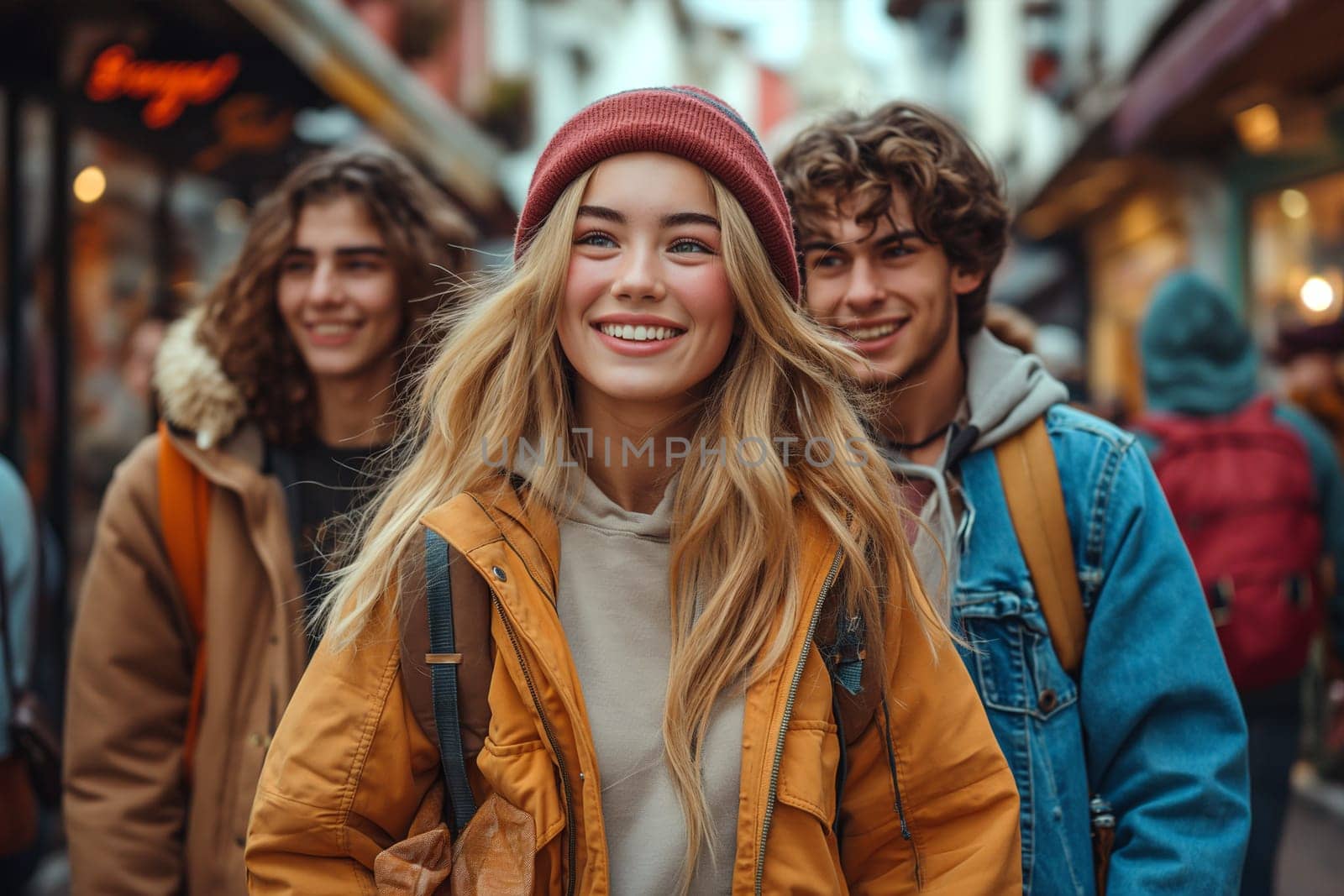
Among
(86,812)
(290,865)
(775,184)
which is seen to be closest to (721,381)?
(775,184)

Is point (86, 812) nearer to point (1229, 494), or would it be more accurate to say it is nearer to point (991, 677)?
point (991, 677)

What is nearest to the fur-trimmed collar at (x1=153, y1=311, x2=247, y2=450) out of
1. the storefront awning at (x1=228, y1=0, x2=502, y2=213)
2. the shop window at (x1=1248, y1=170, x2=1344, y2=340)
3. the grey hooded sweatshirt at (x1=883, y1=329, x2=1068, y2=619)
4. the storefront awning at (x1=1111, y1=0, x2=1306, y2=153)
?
the grey hooded sweatshirt at (x1=883, y1=329, x2=1068, y2=619)

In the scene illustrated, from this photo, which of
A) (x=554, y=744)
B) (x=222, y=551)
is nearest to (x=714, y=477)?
(x=554, y=744)

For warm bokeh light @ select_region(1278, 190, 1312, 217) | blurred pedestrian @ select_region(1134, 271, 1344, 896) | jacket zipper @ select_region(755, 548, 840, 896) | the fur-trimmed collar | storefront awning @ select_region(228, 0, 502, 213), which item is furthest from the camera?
warm bokeh light @ select_region(1278, 190, 1312, 217)

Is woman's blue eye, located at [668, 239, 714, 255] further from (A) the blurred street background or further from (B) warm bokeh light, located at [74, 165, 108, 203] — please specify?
(B) warm bokeh light, located at [74, 165, 108, 203]

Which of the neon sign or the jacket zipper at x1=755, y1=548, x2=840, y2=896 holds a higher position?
the neon sign

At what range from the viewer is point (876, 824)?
1.85m

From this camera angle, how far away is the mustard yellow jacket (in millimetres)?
1684

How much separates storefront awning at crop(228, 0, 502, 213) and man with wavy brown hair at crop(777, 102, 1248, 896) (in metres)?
4.85

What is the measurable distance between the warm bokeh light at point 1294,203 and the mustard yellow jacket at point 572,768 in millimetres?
7434

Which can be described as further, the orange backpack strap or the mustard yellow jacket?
the orange backpack strap

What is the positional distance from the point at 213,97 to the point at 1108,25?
9326 mm

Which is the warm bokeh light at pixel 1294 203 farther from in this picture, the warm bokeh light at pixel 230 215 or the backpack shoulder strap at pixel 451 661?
the backpack shoulder strap at pixel 451 661

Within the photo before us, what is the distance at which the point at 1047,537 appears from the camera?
2.12 metres
